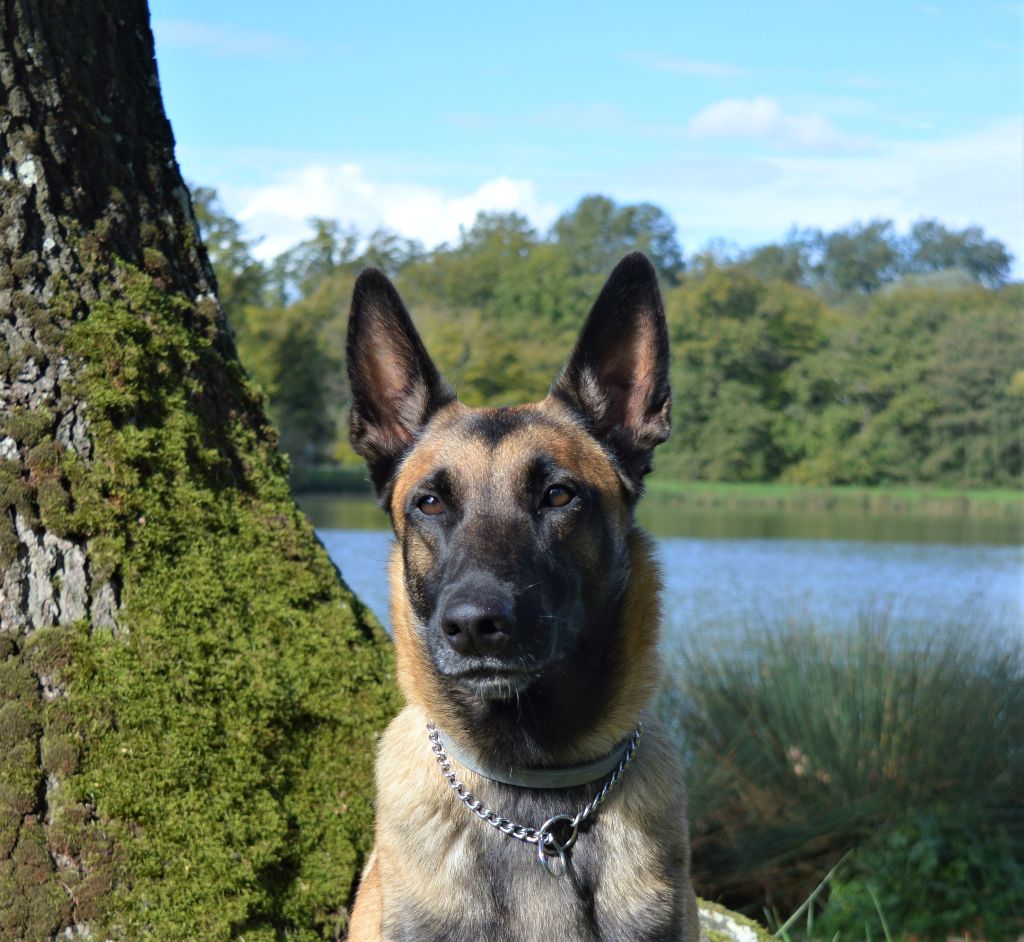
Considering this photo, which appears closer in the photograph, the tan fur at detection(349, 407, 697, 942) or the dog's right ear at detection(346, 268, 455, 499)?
the tan fur at detection(349, 407, 697, 942)

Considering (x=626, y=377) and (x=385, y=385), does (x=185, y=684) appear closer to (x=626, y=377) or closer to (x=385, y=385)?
(x=385, y=385)

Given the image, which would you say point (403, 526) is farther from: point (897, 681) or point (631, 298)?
point (897, 681)

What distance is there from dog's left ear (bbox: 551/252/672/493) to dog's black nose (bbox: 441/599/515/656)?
0.97m

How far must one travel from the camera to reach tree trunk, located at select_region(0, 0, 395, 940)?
11.6 ft

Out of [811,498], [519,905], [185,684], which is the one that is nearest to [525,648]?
[519,905]

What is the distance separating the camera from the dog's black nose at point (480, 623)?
309cm

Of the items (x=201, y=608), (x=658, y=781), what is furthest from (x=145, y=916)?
(x=658, y=781)

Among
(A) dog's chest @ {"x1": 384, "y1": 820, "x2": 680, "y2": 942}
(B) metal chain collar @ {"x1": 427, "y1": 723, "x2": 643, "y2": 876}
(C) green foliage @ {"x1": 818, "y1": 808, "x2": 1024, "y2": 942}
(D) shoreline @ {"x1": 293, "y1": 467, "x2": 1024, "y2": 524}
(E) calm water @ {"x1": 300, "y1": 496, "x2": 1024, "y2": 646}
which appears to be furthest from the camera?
(D) shoreline @ {"x1": 293, "y1": 467, "x2": 1024, "y2": 524}

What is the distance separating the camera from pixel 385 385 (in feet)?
13.1

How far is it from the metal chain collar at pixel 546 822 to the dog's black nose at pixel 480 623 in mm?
602

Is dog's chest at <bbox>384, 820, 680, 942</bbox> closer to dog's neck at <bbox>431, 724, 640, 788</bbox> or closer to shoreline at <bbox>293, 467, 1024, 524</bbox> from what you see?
dog's neck at <bbox>431, 724, 640, 788</bbox>

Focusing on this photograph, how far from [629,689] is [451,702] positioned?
62 centimetres

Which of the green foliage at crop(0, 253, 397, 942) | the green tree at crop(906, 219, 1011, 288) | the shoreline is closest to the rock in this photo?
the green foliage at crop(0, 253, 397, 942)

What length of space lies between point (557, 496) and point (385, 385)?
89cm
